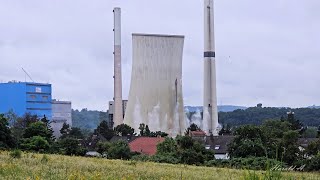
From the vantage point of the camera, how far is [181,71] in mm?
72688

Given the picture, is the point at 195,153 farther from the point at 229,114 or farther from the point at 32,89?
the point at 229,114

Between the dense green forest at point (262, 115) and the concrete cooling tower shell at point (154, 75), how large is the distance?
63.6 metres

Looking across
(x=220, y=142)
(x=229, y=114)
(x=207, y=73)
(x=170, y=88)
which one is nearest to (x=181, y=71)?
(x=170, y=88)

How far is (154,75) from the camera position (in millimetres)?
71375

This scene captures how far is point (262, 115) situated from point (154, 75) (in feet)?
239

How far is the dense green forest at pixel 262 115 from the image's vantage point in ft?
444

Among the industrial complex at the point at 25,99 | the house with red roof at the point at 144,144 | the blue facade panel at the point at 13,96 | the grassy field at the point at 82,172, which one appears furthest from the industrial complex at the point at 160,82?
the grassy field at the point at 82,172

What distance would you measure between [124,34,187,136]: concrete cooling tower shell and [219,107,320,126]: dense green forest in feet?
209

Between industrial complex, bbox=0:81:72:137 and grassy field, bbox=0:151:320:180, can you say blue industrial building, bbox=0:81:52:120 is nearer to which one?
industrial complex, bbox=0:81:72:137

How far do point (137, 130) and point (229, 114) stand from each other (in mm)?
70423

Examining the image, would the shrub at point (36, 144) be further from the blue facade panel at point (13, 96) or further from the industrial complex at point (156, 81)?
the blue facade panel at point (13, 96)

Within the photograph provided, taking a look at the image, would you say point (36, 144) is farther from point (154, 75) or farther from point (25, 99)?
point (25, 99)

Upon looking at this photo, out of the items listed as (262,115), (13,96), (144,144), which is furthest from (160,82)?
(262,115)

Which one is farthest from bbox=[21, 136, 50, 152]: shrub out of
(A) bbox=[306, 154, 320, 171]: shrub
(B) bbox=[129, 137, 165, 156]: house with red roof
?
(B) bbox=[129, 137, 165, 156]: house with red roof
